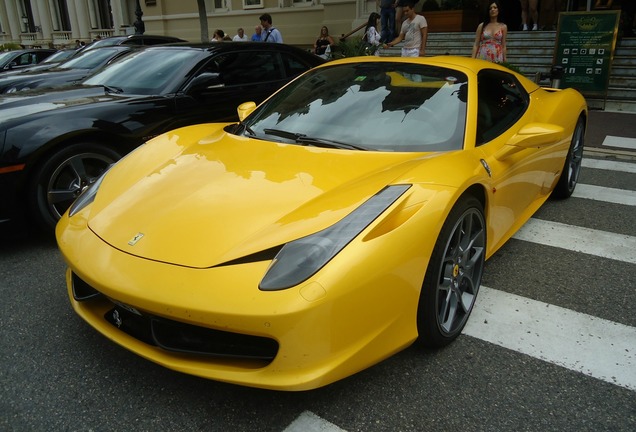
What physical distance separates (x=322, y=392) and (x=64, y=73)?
22.7 ft

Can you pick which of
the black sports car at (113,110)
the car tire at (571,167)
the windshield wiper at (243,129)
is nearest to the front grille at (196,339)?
the windshield wiper at (243,129)

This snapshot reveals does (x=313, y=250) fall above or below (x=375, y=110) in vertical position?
below

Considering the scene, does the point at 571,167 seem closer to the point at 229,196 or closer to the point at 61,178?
the point at 229,196

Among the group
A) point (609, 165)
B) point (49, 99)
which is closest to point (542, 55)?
point (609, 165)

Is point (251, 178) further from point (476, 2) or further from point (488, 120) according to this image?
point (476, 2)

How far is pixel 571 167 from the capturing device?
473 centimetres

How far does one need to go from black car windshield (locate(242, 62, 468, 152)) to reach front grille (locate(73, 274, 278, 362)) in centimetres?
133

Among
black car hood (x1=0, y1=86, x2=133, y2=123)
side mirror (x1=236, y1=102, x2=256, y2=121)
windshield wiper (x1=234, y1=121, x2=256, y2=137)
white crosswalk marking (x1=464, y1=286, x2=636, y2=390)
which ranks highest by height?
black car hood (x1=0, y1=86, x2=133, y2=123)

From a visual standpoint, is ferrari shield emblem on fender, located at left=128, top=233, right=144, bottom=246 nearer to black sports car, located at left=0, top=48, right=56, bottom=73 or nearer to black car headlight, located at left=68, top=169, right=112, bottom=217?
black car headlight, located at left=68, top=169, right=112, bottom=217

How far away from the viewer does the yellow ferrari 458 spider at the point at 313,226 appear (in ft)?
6.19

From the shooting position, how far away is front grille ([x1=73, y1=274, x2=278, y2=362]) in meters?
1.94

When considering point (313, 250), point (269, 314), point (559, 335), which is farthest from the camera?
point (559, 335)

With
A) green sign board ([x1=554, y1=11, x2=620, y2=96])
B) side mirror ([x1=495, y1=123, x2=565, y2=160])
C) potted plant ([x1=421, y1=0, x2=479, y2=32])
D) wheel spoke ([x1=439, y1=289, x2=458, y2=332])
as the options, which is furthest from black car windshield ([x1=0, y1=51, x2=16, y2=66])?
wheel spoke ([x1=439, y1=289, x2=458, y2=332])

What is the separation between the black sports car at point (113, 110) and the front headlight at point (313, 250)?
102 inches
